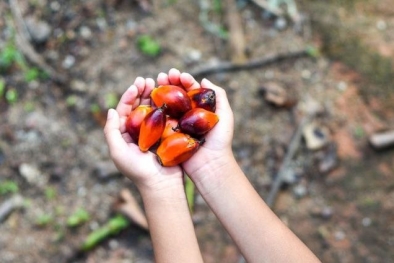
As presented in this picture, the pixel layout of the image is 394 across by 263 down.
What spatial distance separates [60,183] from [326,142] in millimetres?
1857

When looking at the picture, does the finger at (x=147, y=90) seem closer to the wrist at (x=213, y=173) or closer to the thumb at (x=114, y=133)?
the thumb at (x=114, y=133)

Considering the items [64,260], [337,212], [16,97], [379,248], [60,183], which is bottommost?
[379,248]

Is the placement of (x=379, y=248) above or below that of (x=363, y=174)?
below

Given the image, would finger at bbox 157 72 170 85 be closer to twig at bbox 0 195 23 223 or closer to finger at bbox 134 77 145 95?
finger at bbox 134 77 145 95

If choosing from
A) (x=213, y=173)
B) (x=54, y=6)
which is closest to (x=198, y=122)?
(x=213, y=173)

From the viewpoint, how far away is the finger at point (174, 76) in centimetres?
212

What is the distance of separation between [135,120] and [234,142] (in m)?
1.35

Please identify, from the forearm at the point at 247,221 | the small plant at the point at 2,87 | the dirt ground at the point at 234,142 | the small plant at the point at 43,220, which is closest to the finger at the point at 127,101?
the forearm at the point at 247,221

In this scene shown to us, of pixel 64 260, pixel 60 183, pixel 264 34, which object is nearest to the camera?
pixel 64 260

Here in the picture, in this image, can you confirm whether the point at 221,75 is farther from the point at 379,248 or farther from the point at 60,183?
the point at 379,248

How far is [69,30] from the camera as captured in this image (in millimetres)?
3566

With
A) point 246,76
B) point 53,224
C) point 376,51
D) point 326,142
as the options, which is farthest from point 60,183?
point 376,51

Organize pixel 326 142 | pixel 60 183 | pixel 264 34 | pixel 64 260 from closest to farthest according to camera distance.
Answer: pixel 64 260, pixel 60 183, pixel 326 142, pixel 264 34

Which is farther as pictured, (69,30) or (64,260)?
(69,30)
